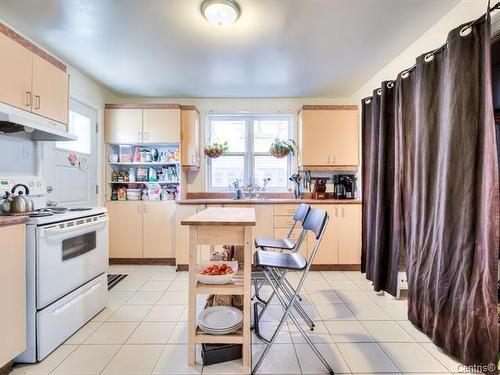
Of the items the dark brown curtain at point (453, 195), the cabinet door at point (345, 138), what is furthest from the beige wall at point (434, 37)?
the cabinet door at point (345, 138)

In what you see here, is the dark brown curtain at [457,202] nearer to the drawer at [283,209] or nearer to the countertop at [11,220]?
the drawer at [283,209]

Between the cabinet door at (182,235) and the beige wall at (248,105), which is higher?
the beige wall at (248,105)

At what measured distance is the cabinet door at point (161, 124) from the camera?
11.7 feet

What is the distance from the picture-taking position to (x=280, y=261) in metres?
1.78

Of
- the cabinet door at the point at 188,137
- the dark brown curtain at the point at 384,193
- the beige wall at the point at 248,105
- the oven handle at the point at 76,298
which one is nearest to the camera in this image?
the oven handle at the point at 76,298

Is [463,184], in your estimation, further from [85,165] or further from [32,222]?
[85,165]

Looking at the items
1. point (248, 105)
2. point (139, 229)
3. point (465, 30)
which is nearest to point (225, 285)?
point (465, 30)

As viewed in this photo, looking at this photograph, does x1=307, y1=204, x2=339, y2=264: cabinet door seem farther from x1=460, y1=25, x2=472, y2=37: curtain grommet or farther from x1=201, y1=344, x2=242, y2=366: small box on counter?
x1=460, y1=25, x2=472, y2=37: curtain grommet

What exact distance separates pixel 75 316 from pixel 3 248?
2.58ft

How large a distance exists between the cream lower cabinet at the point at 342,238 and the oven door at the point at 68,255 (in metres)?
2.37

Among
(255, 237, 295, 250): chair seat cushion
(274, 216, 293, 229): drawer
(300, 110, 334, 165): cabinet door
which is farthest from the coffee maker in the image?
(255, 237, 295, 250): chair seat cushion

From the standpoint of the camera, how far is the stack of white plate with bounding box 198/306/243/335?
5.20 feet

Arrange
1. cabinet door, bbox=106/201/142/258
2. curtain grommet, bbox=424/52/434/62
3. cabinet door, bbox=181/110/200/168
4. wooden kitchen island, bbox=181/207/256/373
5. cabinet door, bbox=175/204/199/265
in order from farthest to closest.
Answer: cabinet door, bbox=181/110/200/168, cabinet door, bbox=106/201/142/258, cabinet door, bbox=175/204/199/265, curtain grommet, bbox=424/52/434/62, wooden kitchen island, bbox=181/207/256/373

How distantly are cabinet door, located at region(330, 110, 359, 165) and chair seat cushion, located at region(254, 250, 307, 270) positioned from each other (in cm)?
213
